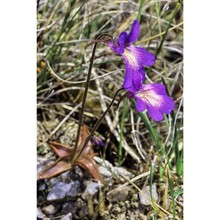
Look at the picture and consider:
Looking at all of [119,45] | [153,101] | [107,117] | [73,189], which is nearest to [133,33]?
[119,45]

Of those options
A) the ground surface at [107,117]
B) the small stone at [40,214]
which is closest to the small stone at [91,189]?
the ground surface at [107,117]

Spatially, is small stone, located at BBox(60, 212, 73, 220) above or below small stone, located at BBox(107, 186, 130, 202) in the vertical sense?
below

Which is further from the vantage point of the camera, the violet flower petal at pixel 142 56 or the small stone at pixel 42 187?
the small stone at pixel 42 187

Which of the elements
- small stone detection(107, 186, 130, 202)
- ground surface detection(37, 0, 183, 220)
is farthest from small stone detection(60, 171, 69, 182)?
small stone detection(107, 186, 130, 202)

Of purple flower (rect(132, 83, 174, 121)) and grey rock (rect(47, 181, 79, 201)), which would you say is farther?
grey rock (rect(47, 181, 79, 201))

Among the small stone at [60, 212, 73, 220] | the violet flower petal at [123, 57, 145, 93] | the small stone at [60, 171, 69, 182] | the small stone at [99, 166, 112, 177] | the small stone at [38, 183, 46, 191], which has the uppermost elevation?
the violet flower petal at [123, 57, 145, 93]

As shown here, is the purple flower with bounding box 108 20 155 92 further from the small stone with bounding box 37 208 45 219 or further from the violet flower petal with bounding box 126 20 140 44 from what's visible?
the small stone with bounding box 37 208 45 219

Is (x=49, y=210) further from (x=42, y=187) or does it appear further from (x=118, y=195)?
(x=118, y=195)

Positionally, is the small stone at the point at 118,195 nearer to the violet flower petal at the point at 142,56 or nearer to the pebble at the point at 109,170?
the pebble at the point at 109,170
